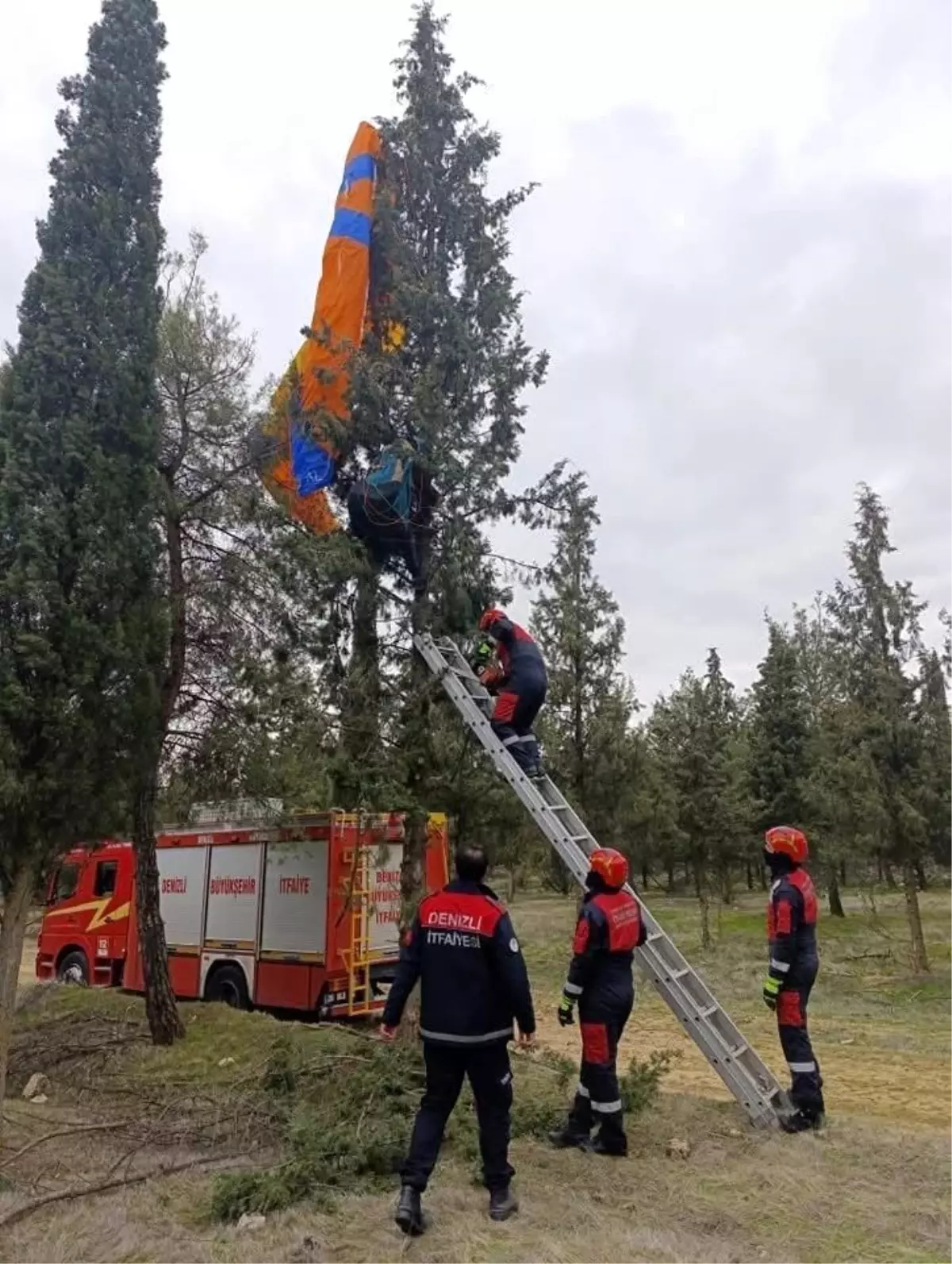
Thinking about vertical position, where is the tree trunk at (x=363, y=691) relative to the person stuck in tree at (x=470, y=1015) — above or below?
above

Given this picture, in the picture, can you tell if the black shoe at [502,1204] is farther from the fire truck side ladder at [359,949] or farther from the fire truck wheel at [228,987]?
the fire truck wheel at [228,987]

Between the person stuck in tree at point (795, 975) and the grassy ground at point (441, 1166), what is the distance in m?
0.26

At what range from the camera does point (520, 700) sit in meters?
8.37

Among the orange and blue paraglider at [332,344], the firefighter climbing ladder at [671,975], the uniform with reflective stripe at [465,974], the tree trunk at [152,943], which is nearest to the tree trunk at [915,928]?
the firefighter climbing ladder at [671,975]

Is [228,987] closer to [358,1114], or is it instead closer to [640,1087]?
[358,1114]

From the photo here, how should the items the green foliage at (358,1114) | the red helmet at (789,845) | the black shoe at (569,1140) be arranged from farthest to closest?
the red helmet at (789,845), the black shoe at (569,1140), the green foliage at (358,1114)

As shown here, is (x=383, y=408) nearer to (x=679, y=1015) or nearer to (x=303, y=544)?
(x=303, y=544)

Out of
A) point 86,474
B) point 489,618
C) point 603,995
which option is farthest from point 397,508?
point 603,995

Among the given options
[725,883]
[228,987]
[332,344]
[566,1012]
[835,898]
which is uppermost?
[332,344]

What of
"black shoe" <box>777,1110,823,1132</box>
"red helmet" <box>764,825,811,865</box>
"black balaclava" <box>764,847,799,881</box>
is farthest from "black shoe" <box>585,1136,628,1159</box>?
"red helmet" <box>764,825,811,865</box>

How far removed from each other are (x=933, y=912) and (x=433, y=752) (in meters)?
28.7

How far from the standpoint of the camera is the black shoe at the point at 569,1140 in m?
6.66

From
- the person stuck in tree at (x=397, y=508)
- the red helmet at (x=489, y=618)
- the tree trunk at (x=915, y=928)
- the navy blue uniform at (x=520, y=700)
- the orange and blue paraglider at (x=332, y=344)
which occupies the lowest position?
the tree trunk at (x=915, y=928)

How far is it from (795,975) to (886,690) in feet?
39.8
